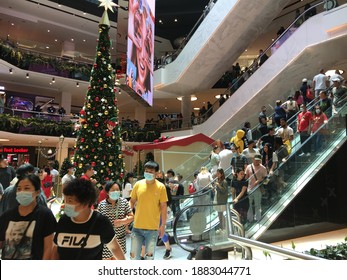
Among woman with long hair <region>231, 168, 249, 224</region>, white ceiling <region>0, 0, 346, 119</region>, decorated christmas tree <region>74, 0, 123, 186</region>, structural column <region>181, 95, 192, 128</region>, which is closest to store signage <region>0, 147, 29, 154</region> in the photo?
white ceiling <region>0, 0, 346, 119</region>

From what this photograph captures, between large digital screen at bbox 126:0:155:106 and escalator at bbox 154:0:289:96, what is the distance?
338cm

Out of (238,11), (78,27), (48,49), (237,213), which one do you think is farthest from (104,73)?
(48,49)

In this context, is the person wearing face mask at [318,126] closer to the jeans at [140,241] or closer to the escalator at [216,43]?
the jeans at [140,241]

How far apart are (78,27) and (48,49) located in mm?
4293

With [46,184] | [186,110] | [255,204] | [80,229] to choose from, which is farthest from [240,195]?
[186,110]

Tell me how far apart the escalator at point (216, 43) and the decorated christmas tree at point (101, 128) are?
28.6 ft

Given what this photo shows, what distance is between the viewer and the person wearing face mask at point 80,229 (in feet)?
7.27

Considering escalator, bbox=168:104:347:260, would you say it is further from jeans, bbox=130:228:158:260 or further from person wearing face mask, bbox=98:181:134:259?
person wearing face mask, bbox=98:181:134:259

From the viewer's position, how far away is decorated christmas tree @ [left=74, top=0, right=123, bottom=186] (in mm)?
7262

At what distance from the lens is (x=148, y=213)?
3.99m

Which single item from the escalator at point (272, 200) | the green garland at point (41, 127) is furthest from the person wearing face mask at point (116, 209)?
the green garland at point (41, 127)

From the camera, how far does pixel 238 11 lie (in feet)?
47.2

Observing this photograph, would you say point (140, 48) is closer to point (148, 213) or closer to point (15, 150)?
point (148, 213)

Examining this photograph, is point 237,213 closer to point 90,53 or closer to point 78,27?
point 78,27
